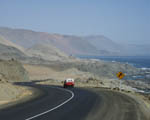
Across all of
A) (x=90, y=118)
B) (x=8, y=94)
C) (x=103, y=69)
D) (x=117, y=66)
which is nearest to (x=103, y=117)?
(x=90, y=118)

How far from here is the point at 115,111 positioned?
59.4 feet

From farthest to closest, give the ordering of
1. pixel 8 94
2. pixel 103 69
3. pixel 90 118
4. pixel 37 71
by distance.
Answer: pixel 103 69 < pixel 37 71 < pixel 8 94 < pixel 90 118

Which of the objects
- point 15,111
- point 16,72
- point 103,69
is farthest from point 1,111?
point 103,69

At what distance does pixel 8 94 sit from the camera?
2986 cm

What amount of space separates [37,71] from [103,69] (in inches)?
1497

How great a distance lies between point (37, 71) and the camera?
121 m

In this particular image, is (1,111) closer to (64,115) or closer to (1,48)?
(64,115)

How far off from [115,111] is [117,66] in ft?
480

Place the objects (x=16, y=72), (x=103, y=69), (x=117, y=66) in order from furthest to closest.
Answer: (x=117, y=66)
(x=103, y=69)
(x=16, y=72)

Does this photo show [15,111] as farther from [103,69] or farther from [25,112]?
[103,69]

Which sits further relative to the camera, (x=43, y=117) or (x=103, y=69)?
(x=103, y=69)

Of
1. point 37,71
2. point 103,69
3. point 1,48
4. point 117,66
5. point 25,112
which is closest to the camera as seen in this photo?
point 25,112

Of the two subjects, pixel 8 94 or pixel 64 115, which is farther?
pixel 8 94

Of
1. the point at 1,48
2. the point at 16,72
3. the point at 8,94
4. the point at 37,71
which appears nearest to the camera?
the point at 8,94
